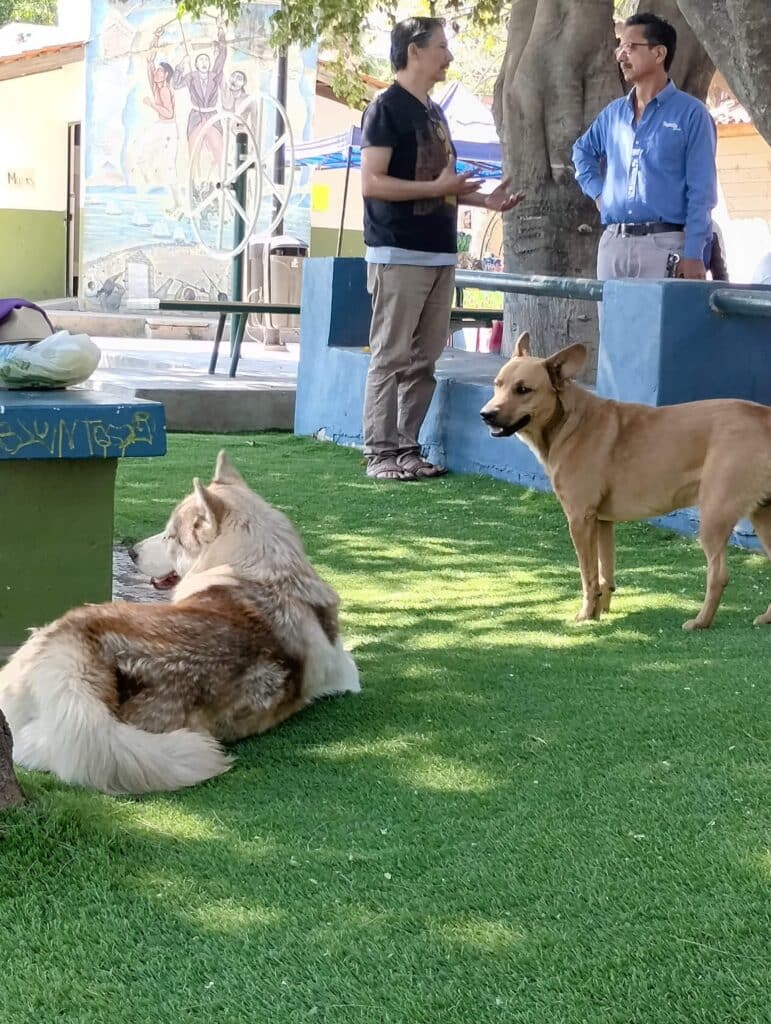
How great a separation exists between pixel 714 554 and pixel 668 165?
2.98m

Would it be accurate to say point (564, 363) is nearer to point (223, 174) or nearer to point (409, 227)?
point (409, 227)

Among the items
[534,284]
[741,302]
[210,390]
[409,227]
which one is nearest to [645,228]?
[534,284]

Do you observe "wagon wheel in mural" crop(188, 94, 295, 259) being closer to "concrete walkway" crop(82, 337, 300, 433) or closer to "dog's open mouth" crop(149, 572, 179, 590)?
"concrete walkway" crop(82, 337, 300, 433)

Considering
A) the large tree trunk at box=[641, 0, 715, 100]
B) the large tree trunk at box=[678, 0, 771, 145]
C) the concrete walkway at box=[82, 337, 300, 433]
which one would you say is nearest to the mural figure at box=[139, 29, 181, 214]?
the concrete walkway at box=[82, 337, 300, 433]

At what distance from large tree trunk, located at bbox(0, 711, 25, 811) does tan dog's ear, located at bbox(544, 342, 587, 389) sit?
10.7 feet

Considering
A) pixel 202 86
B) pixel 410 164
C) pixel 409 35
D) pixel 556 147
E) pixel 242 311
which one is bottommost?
pixel 242 311

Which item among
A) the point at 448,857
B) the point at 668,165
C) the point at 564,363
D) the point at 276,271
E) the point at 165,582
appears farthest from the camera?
the point at 276,271

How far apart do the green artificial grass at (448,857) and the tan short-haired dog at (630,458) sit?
0.42 m

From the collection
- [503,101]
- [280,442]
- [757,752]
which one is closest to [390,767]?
[757,752]

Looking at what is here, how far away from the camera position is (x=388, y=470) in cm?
857

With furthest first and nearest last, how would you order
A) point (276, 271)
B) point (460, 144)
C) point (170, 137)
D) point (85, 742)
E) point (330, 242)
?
point (330, 242)
point (170, 137)
point (460, 144)
point (276, 271)
point (85, 742)

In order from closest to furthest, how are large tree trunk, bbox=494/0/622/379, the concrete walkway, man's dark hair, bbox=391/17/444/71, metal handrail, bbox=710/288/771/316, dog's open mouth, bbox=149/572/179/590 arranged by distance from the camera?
dog's open mouth, bbox=149/572/179/590
metal handrail, bbox=710/288/771/316
man's dark hair, bbox=391/17/444/71
large tree trunk, bbox=494/0/622/379
the concrete walkway

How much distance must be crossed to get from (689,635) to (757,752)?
143 cm

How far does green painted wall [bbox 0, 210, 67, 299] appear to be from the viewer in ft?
88.0
